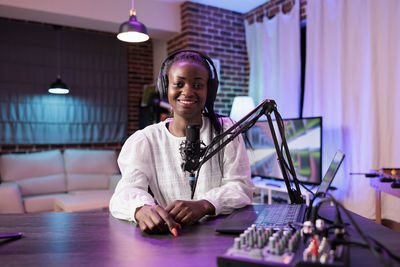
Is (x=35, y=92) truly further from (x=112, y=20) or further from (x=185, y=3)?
(x=185, y=3)

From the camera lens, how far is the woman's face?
4.48ft

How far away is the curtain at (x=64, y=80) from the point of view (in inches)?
179

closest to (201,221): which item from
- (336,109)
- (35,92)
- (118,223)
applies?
(118,223)

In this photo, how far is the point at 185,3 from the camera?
456cm

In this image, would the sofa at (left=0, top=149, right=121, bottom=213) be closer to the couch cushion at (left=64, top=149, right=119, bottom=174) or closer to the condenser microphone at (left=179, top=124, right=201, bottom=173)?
the couch cushion at (left=64, top=149, right=119, bottom=174)

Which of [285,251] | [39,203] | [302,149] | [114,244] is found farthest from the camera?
[39,203]

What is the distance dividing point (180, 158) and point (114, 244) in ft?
1.85

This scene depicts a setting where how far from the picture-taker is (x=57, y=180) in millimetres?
4484

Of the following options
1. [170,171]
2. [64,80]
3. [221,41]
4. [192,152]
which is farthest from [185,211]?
[64,80]

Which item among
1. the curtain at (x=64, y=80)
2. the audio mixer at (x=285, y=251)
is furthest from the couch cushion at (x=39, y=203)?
the audio mixer at (x=285, y=251)

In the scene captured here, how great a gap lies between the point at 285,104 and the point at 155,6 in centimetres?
218

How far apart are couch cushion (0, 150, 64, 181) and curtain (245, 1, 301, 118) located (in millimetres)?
2874

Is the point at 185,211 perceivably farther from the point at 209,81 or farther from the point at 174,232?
the point at 209,81

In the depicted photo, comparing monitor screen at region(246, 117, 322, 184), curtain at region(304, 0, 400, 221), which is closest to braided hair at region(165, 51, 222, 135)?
monitor screen at region(246, 117, 322, 184)
